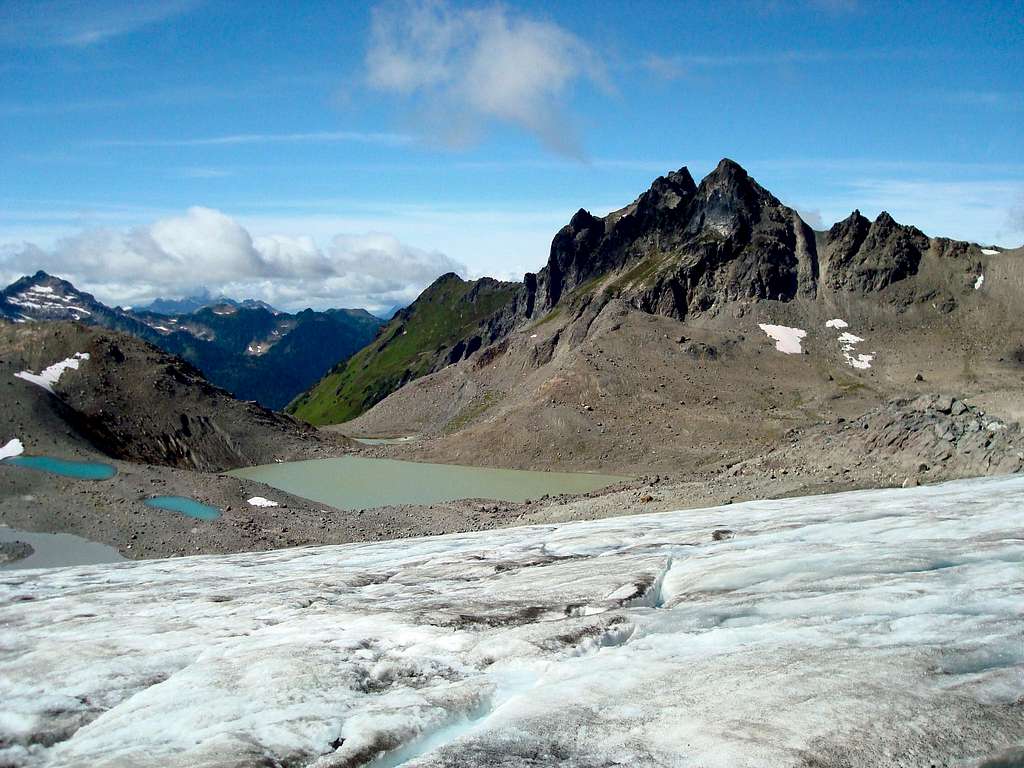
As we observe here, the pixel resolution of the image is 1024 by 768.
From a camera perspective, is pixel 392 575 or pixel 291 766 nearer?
pixel 291 766

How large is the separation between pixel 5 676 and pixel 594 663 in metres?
9.44

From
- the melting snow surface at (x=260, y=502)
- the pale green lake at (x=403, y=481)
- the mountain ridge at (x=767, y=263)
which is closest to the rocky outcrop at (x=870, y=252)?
the mountain ridge at (x=767, y=263)

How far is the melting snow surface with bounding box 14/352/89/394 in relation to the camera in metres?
65.5

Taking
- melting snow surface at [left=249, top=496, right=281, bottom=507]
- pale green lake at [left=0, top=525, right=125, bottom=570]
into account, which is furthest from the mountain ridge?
pale green lake at [left=0, top=525, right=125, bottom=570]

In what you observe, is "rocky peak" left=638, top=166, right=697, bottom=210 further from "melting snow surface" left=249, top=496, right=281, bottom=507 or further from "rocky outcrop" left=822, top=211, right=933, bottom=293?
"melting snow surface" left=249, top=496, right=281, bottom=507

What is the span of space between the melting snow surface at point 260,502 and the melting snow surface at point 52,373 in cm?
2872

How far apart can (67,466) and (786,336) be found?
8456 centimetres

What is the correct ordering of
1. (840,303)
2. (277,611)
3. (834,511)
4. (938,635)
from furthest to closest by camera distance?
(840,303)
(834,511)
(277,611)
(938,635)

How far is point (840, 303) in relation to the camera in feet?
359

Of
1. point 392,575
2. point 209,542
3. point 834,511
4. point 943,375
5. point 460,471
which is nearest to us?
point 392,575

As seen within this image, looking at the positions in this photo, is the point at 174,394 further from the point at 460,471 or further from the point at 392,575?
the point at 392,575

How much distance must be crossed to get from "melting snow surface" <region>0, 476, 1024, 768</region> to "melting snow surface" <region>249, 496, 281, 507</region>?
88.3 ft

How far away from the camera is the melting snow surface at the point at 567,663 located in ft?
30.1

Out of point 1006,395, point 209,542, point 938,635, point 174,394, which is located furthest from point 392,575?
point 1006,395
